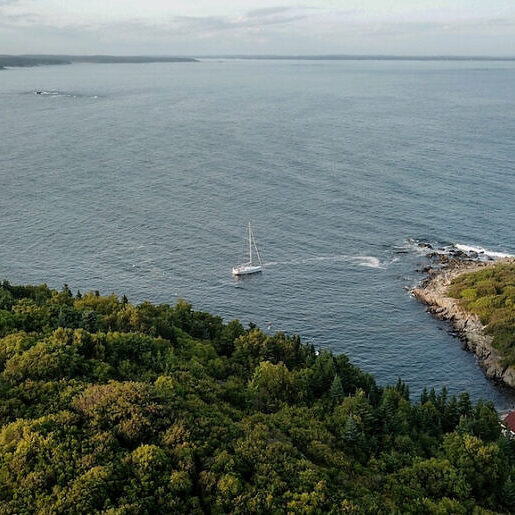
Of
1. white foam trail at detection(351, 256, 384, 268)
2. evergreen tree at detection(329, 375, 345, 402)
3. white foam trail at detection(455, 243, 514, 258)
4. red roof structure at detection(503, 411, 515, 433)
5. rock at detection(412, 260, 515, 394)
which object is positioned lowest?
red roof structure at detection(503, 411, 515, 433)

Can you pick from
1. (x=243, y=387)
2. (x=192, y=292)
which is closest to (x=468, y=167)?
(x=192, y=292)

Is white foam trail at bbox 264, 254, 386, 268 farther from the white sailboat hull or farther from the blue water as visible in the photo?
the white sailboat hull

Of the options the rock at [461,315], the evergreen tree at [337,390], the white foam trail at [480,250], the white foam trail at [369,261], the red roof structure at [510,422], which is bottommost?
the red roof structure at [510,422]

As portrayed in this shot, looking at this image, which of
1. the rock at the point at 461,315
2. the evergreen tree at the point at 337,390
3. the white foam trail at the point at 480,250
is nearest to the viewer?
the evergreen tree at the point at 337,390

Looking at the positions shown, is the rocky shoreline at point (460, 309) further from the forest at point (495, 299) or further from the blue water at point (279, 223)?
the blue water at point (279, 223)

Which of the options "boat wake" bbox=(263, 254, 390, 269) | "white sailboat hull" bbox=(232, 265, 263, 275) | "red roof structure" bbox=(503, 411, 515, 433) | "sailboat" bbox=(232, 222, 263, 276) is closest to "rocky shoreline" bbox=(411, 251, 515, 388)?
"boat wake" bbox=(263, 254, 390, 269)

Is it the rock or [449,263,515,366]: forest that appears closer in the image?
the rock

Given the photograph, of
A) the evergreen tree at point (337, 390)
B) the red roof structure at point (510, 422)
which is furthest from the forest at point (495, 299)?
the evergreen tree at point (337, 390)

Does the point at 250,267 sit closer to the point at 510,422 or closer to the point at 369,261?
the point at 369,261
